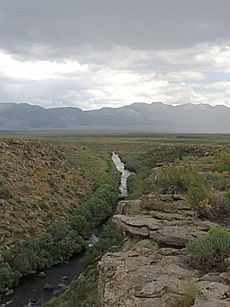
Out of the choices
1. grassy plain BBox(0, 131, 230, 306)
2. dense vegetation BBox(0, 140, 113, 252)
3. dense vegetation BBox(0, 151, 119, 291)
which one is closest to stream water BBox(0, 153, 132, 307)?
dense vegetation BBox(0, 151, 119, 291)

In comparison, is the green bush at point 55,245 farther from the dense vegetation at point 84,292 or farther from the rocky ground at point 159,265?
the rocky ground at point 159,265

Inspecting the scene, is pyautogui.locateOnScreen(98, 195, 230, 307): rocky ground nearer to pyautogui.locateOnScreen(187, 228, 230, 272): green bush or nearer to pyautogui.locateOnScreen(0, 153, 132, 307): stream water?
pyautogui.locateOnScreen(187, 228, 230, 272): green bush

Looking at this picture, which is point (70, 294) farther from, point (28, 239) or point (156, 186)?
point (28, 239)

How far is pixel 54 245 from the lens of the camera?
31203mm

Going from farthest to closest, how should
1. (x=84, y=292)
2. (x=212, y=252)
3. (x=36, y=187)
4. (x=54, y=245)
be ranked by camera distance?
(x=36, y=187), (x=54, y=245), (x=84, y=292), (x=212, y=252)

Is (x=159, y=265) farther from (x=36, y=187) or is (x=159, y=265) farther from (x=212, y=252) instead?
(x=36, y=187)

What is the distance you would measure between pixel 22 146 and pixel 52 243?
30.4 meters

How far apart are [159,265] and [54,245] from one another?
21.7m

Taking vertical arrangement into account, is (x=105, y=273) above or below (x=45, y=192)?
above

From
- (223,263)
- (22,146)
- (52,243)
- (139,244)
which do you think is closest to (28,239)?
(52,243)

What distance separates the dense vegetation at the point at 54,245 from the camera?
27.3 meters

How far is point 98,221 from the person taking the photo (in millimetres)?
38406

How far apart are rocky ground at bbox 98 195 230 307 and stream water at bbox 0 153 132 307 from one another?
11441mm

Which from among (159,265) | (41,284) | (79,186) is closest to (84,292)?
(41,284)
